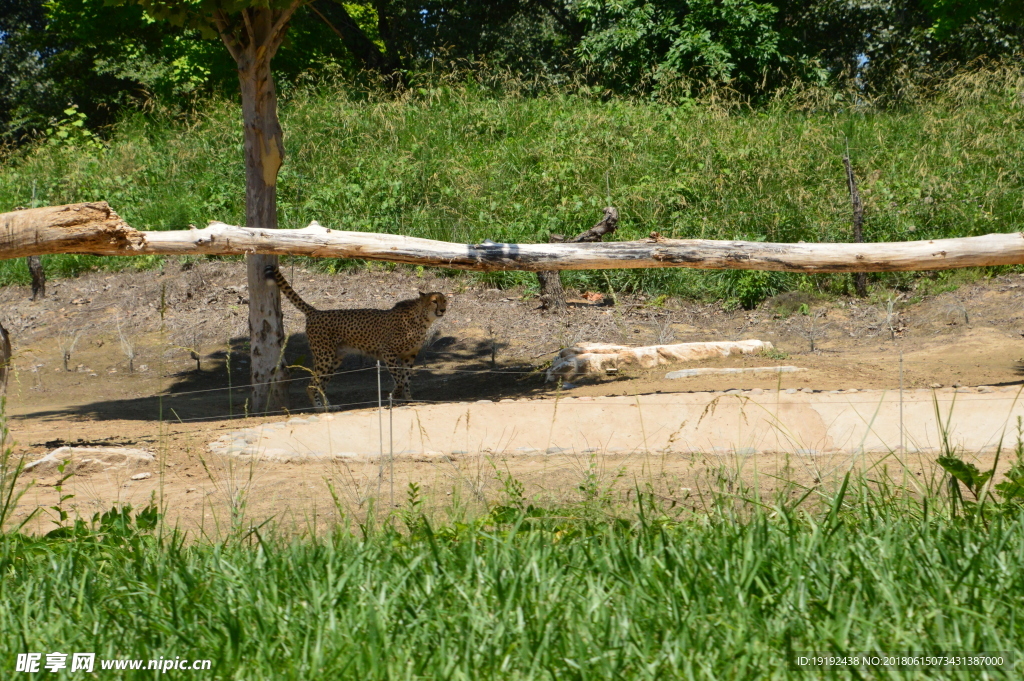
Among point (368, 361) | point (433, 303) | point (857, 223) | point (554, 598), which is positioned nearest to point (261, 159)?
point (433, 303)

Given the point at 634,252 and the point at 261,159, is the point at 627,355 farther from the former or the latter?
the point at 261,159

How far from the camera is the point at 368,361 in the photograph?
33.4 ft

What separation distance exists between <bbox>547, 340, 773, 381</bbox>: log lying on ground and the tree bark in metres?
2.70

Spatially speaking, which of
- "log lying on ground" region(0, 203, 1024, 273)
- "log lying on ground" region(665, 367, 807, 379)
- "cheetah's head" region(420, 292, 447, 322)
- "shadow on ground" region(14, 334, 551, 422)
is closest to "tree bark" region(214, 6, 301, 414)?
"shadow on ground" region(14, 334, 551, 422)

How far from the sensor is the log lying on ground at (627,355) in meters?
8.83

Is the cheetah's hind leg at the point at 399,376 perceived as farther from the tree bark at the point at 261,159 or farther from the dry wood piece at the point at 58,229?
the dry wood piece at the point at 58,229

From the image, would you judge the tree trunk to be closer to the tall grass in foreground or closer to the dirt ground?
the dirt ground

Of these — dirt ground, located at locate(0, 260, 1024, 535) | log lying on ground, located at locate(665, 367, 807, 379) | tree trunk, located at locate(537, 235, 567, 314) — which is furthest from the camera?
tree trunk, located at locate(537, 235, 567, 314)

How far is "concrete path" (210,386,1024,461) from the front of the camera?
5797mm

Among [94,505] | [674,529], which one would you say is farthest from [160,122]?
[674,529]

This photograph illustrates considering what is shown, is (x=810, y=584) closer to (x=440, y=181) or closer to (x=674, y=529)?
(x=674, y=529)

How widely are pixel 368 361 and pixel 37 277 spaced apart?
17.1 ft

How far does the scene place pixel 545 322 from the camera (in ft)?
35.4

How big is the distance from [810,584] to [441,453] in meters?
3.43
